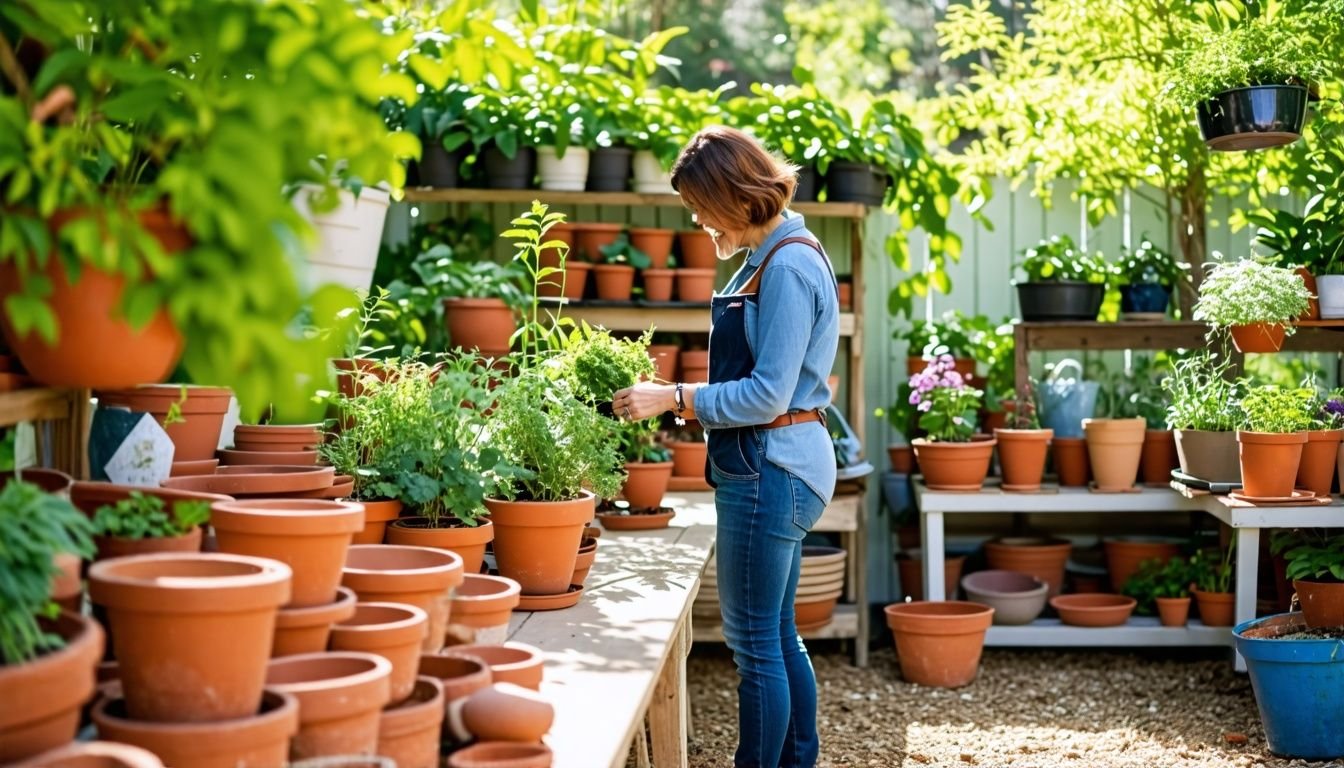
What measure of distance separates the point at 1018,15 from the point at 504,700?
942 cm

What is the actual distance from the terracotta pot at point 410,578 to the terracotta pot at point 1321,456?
3047mm

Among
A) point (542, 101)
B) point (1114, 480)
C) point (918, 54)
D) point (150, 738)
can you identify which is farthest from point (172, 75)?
point (918, 54)

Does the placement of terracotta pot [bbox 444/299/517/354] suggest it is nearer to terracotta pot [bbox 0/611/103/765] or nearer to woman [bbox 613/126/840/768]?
woman [bbox 613/126/840/768]

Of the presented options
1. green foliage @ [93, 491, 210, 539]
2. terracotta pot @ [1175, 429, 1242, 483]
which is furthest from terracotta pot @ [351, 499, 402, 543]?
terracotta pot @ [1175, 429, 1242, 483]

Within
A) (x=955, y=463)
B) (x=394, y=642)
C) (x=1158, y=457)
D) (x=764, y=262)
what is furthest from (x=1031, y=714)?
(x=394, y=642)

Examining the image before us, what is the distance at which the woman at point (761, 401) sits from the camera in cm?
261

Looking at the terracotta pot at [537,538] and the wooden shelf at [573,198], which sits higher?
the wooden shelf at [573,198]

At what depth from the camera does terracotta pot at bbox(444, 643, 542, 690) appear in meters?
1.84

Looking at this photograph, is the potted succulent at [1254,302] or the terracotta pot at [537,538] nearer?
the terracotta pot at [537,538]

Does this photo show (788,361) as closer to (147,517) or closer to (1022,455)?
(147,517)

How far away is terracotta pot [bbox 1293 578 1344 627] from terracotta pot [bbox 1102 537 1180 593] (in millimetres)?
1027

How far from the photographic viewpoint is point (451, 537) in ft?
7.99

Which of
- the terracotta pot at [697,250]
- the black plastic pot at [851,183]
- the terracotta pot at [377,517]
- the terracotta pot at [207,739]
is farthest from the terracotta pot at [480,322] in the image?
the terracotta pot at [207,739]

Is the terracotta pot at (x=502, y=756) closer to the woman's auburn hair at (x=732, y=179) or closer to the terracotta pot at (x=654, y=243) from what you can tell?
the woman's auburn hair at (x=732, y=179)
